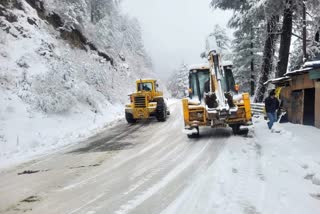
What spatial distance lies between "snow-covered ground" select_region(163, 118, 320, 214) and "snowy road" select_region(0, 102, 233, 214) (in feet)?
1.29

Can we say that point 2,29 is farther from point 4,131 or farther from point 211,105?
point 211,105

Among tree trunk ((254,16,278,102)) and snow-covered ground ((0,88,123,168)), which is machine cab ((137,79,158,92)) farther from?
tree trunk ((254,16,278,102))

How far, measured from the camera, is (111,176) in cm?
809

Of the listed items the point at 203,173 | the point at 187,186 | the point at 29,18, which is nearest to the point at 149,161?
the point at 203,173

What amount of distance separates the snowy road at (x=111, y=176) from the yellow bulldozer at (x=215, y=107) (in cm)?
58

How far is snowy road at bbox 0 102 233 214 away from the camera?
243 inches

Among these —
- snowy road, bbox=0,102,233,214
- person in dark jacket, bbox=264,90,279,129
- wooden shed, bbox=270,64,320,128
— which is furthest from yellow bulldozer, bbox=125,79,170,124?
person in dark jacket, bbox=264,90,279,129

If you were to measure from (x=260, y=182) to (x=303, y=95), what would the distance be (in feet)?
28.9

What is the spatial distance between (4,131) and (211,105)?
27.2ft

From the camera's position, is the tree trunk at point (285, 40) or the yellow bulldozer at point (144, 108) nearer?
the tree trunk at point (285, 40)

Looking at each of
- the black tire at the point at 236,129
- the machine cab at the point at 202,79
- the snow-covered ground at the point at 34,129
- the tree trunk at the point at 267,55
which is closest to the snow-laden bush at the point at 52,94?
the snow-covered ground at the point at 34,129

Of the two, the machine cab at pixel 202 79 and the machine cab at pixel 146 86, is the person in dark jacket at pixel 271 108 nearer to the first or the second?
the machine cab at pixel 202 79

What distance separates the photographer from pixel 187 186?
6.91 meters

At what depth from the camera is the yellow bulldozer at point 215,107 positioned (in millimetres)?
12305
